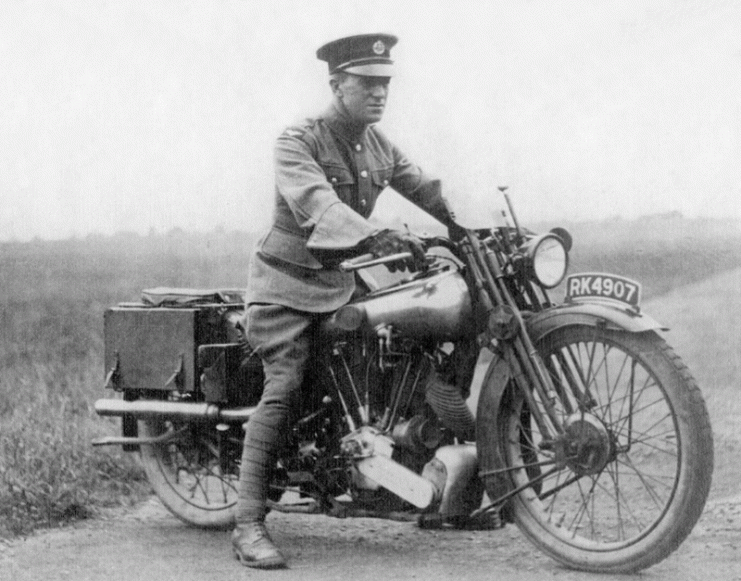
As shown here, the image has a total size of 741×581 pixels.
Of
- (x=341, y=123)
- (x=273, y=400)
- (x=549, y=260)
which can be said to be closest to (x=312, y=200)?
(x=341, y=123)

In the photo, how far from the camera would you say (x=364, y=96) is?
4383 millimetres

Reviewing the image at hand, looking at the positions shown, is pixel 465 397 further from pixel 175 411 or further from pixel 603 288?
pixel 175 411

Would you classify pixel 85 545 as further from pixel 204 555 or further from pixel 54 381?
pixel 54 381

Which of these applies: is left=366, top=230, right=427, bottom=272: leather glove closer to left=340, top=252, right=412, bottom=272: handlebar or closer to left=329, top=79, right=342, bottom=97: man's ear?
left=340, top=252, right=412, bottom=272: handlebar

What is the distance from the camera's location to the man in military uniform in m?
4.32

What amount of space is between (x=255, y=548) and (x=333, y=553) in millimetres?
358

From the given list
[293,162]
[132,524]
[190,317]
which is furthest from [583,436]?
[132,524]

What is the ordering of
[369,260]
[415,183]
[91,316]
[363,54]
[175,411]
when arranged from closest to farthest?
1. [369,260]
2. [363,54]
3. [415,183]
4. [175,411]
5. [91,316]

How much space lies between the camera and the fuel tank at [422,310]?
4066mm

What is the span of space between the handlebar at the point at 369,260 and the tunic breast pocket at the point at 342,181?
1.77 ft

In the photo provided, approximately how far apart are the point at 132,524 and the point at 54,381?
2.50 m

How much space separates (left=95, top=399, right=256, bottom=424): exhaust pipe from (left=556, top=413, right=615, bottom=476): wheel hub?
1.36 metres

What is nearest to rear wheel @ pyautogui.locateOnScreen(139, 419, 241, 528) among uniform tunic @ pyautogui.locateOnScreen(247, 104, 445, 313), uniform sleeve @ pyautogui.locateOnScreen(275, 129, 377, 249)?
uniform tunic @ pyautogui.locateOnScreen(247, 104, 445, 313)

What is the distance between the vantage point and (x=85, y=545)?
4.66 metres
